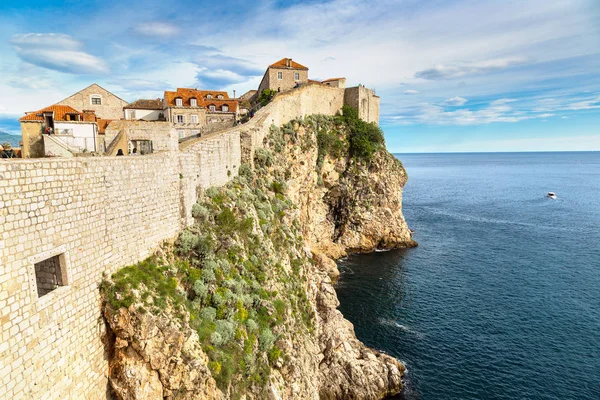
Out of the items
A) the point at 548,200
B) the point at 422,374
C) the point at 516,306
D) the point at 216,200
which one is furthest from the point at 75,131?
the point at 548,200

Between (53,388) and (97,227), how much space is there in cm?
427

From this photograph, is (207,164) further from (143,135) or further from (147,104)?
(147,104)

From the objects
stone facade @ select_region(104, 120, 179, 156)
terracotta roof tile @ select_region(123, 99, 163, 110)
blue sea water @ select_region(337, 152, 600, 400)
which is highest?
terracotta roof tile @ select_region(123, 99, 163, 110)

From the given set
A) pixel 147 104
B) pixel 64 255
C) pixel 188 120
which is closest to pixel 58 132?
pixel 64 255

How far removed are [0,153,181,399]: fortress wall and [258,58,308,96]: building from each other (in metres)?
39.8

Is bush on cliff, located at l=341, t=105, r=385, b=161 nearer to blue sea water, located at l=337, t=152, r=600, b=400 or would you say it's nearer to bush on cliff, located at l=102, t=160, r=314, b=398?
blue sea water, located at l=337, t=152, r=600, b=400

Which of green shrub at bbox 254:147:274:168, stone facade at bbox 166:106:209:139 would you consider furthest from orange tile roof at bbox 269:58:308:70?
green shrub at bbox 254:147:274:168

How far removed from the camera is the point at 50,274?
9.28 meters

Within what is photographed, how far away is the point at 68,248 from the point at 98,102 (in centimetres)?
2425

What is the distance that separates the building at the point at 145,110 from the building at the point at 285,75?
61.9 feet

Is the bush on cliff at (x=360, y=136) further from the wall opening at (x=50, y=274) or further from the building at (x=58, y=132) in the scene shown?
the wall opening at (x=50, y=274)

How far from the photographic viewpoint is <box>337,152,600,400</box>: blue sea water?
24.3 m

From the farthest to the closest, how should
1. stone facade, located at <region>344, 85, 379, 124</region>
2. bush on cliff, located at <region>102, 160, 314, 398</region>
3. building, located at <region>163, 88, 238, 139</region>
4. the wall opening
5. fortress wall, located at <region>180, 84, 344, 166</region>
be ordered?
stone facade, located at <region>344, 85, 379, 124</region>
building, located at <region>163, 88, 238, 139</region>
fortress wall, located at <region>180, 84, 344, 166</region>
bush on cliff, located at <region>102, 160, 314, 398</region>
the wall opening

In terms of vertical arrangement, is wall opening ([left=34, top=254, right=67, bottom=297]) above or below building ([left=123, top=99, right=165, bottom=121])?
below
